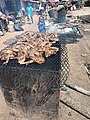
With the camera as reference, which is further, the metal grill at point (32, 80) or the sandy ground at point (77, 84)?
the sandy ground at point (77, 84)

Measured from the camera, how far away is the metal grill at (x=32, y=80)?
3259 millimetres

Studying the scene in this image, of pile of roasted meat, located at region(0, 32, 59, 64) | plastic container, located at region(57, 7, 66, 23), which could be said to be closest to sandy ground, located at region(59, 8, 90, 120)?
pile of roasted meat, located at region(0, 32, 59, 64)

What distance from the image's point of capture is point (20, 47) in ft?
13.8

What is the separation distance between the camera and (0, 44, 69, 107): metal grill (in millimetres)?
3259

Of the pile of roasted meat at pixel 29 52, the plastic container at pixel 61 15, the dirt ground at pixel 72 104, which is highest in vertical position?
the pile of roasted meat at pixel 29 52

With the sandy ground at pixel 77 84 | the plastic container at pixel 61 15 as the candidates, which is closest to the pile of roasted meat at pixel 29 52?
the sandy ground at pixel 77 84

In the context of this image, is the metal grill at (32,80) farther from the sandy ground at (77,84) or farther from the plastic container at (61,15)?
the plastic container at (61,15)

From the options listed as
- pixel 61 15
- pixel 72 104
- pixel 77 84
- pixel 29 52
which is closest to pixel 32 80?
pixel 29 52

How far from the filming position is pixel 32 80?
3.38 metres

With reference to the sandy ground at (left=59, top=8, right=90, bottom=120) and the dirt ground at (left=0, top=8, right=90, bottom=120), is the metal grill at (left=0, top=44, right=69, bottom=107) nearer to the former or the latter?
the dirt ground at (left=0, top=8, right=90, bottom=120)

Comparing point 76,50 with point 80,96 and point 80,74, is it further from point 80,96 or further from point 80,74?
point 80,96

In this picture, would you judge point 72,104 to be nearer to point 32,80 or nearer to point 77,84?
point 77,84

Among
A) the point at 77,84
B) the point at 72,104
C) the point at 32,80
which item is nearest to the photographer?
the point at 32,80

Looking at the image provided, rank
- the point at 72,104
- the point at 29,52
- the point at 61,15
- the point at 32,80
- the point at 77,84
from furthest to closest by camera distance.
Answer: the point at 61,15 → the point at 77,84 → the point at 72,104 → the point at 29,52 → the point at 32,80
